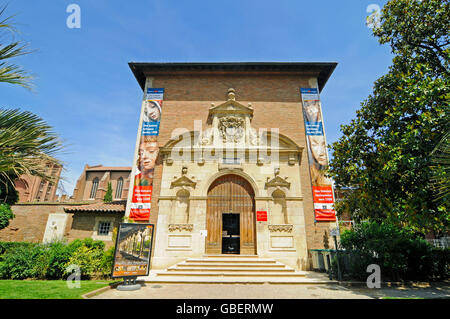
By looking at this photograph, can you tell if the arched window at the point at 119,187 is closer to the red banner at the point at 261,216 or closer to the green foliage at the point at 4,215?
the green foliage at the point at 4,215

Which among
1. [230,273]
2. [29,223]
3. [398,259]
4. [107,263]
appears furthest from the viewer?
[29,223]

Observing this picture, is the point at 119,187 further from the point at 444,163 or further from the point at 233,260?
the point at 444,163

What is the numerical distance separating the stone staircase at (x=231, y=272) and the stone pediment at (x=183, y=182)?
4307 millimetres

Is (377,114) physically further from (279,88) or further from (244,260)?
(244,260)

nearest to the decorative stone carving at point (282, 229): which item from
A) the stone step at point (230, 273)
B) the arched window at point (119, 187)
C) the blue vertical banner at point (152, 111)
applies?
the stone step at point (230, 273)

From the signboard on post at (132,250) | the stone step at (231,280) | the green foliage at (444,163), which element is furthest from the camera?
the stone step at (231,280)

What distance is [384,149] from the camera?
329 inches

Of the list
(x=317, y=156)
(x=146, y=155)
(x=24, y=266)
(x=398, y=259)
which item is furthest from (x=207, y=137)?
(x=398, y=259)

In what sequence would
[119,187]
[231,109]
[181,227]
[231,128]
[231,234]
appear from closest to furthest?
[181,227]
[231,234]
[231,128]
[231,109]
[119,187]

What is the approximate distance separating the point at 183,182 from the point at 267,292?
8.13 metres

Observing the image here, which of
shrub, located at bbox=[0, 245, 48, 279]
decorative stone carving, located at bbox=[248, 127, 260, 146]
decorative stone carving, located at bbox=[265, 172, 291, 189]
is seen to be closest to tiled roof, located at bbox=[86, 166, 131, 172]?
shrub, located at bbox=[0, 245, 48, 279]

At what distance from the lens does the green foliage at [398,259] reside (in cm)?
991

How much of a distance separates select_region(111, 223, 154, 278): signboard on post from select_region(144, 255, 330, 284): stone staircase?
1.35 meters

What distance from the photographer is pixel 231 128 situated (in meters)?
15.5
